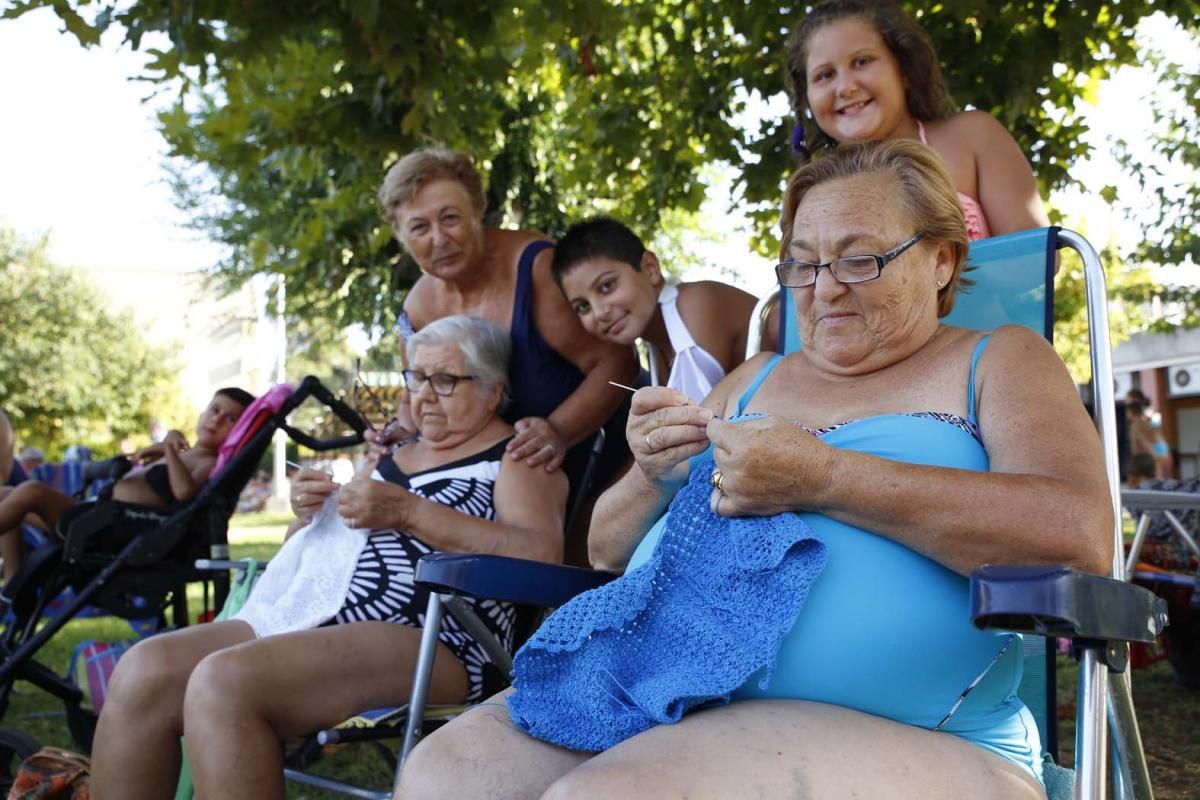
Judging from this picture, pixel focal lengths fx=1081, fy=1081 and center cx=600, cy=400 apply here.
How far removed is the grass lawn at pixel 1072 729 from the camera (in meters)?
3.85

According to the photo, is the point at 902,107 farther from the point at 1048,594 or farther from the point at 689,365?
the point at 1048,594

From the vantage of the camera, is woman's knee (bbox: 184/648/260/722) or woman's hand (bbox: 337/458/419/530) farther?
woman's hand (bbox: 337/458/419/530)

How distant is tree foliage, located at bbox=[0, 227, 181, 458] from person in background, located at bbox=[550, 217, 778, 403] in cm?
2781

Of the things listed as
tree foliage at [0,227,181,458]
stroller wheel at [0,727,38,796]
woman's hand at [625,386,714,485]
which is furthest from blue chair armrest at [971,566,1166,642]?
tree foliage at [0,227,181,458]

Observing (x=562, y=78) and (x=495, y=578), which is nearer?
(x=495, y=578)

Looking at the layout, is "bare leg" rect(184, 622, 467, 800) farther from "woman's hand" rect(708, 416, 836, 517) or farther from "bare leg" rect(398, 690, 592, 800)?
"woman's hand" rect(708, 416, 836, 517)

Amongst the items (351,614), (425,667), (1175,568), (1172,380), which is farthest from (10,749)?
(1172,380)

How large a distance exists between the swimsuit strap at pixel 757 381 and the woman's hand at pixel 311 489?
128 cm

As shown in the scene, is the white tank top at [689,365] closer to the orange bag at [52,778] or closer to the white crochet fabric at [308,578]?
the white crochet fabric at [308,578]

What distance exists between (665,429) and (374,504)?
1079 millimetres

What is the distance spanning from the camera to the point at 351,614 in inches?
101

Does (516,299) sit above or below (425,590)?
above

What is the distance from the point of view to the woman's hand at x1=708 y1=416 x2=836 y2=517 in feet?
4.84

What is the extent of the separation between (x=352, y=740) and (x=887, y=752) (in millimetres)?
1334
